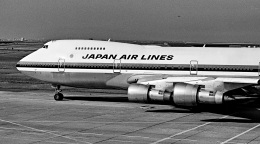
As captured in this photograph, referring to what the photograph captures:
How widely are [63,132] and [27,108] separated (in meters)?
10.0

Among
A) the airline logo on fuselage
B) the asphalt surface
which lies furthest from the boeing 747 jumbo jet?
the asphalt surface

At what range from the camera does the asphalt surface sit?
76.8 ft

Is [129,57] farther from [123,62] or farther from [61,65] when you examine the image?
[61,65]

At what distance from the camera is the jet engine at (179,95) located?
94.0ft

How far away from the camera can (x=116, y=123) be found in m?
27.8

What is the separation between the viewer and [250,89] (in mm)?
33031

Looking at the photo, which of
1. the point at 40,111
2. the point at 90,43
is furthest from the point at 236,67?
the point at 40,111


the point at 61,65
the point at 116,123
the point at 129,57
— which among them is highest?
the point at 129,57

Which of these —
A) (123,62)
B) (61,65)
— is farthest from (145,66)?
(61,65)

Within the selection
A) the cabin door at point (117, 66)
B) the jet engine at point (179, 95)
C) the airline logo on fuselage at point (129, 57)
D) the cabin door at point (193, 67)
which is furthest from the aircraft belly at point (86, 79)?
the cabin door at point (193, 67)

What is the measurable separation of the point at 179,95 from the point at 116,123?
4792mm

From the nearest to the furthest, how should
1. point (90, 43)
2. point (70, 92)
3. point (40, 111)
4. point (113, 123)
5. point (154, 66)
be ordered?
1. point (113, 123)
2. point (40, 111)
3. point (154, 66)
4. point (90, 43)
5. point (70, 92)

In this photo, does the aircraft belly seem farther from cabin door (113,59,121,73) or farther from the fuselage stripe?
the fuselage stripe

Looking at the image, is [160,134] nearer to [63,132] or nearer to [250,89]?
[63,132]
